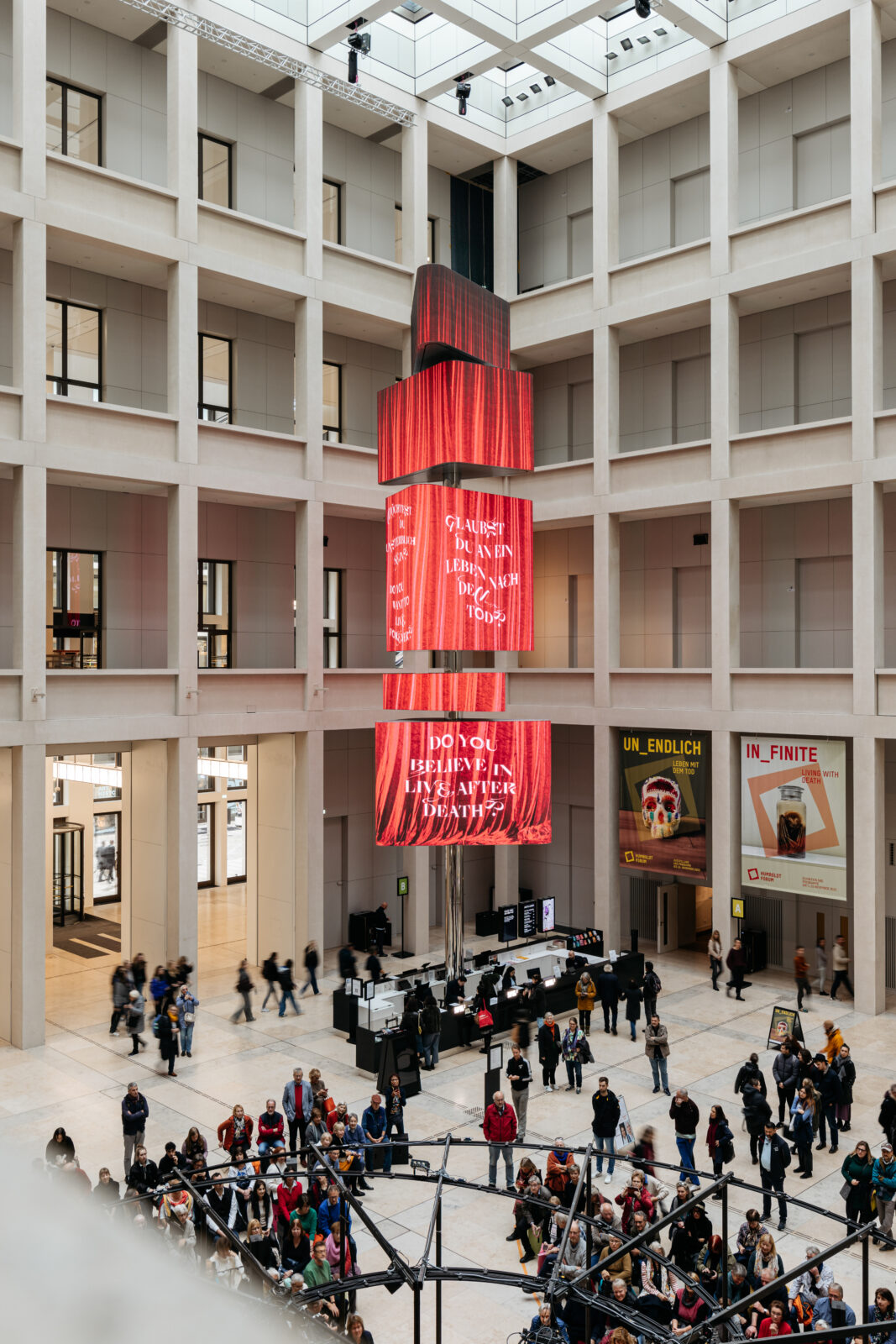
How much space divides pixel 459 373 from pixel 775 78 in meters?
11.9

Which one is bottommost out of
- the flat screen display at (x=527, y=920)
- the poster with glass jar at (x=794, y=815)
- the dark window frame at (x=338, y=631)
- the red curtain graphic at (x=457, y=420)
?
the flat screen display at (x=527, y=920)

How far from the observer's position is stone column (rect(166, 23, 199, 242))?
23.6 m

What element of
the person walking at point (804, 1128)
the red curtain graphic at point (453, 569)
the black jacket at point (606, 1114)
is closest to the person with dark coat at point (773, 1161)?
the person walking at point (804, 1128)

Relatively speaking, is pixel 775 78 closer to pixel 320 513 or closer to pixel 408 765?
pixel 320 513

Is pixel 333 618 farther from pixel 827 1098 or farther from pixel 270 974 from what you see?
pixel 827 1098

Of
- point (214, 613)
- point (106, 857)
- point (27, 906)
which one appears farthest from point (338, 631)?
point (27, 906)

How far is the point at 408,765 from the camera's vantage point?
21391 millimetres

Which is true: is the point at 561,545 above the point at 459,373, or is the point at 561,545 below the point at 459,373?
below

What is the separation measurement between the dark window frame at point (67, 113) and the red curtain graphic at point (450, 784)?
1373cm

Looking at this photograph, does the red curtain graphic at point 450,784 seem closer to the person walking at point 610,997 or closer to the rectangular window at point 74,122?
the person walking at point 610,997

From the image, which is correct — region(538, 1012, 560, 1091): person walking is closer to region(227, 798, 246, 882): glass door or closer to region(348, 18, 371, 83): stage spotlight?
region(227, 798, 246, 882): glass door

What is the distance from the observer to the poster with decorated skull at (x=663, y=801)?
2620 centimetres

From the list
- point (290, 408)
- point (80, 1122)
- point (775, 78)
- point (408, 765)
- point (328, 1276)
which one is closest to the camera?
point (328, 1276)

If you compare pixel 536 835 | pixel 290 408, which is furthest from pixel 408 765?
pixel 290 408
